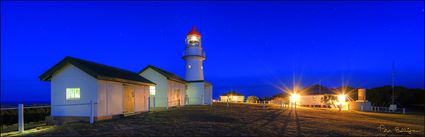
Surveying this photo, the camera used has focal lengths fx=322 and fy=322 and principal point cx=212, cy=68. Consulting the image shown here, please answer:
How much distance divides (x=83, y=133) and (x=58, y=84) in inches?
241

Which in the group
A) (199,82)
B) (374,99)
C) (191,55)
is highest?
(191,55)

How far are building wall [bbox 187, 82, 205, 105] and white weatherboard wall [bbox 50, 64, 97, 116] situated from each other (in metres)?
20.2

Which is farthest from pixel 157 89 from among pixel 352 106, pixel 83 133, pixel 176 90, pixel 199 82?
pixel 352 106

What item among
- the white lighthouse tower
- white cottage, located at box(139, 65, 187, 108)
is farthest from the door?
the white lighthouse tower

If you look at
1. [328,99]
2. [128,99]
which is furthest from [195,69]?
[328,99]

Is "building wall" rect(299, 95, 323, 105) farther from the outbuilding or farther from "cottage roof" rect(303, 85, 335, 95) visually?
the outbuilding

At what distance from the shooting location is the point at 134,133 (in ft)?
35.8

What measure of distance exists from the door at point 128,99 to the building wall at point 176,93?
728 centimetres

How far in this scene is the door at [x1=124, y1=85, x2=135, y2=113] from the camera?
753 inches

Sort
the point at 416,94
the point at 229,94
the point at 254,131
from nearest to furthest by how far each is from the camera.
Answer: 1. the point at 254,131
2. the point at 416,94
3. the point at 229,94

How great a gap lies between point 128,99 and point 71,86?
430 cm

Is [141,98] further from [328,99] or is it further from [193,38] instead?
[328,99]

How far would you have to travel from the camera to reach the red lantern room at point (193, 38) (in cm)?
3616

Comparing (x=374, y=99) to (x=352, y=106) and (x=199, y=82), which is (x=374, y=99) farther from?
(x=199, y=82)
